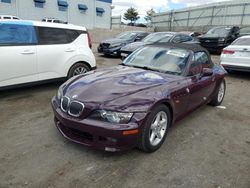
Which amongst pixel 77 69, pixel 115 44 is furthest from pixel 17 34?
pixel 115 44

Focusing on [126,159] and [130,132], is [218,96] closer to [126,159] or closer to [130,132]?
[126,159]

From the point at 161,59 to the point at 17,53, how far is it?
3136 mm

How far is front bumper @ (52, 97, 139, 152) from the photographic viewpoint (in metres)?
2.83

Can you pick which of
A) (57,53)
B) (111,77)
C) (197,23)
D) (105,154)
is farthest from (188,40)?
(197,23)

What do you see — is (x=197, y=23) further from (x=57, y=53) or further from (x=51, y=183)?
(x=51, y=183)

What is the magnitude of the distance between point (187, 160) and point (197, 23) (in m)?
29.3

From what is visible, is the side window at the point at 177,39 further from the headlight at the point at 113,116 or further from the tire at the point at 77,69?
the headlight at the point at 113,116

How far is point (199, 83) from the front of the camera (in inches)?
168

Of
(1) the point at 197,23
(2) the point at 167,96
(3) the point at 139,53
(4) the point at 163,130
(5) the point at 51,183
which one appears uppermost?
(1) the point at 197,23

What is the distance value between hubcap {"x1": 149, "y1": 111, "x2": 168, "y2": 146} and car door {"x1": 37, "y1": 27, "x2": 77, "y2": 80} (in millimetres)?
3518

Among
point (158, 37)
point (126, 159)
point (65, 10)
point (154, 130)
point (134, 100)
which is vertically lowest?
point (126, 159)

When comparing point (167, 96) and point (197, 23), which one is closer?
point (167, 96)

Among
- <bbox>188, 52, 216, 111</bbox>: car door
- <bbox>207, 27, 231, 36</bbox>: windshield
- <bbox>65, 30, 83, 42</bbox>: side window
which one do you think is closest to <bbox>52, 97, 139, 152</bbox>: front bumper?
<bbox>188, 52, 216, 111</bbox>: car door

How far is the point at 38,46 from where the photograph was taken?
553 cm
